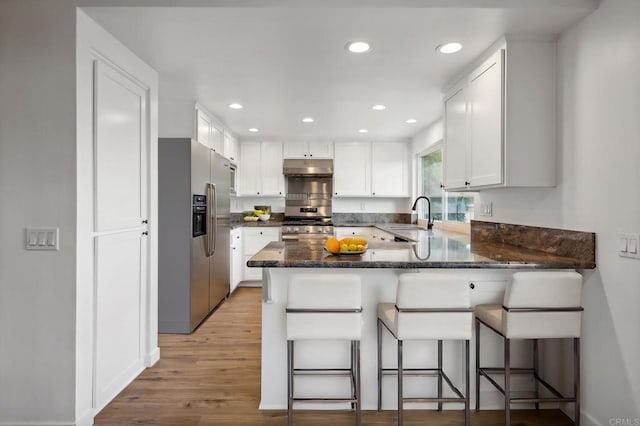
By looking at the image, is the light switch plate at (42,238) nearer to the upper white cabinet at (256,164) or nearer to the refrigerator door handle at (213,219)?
the refrigerator door handle at (213,219)

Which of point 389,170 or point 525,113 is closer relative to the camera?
point 525,113

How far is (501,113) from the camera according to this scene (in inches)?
91.5

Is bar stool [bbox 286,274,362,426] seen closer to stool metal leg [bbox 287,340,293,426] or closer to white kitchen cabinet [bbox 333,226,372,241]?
stool metal leg [bbox 287,340,293,426]

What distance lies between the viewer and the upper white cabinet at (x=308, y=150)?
5.76 meters

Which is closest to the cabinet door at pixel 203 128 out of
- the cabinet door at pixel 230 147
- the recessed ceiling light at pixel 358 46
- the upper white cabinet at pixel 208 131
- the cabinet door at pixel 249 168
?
the upper white cabinet at pixel 208 131

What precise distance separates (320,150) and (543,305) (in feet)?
14.3

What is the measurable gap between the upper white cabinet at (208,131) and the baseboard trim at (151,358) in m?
2.08

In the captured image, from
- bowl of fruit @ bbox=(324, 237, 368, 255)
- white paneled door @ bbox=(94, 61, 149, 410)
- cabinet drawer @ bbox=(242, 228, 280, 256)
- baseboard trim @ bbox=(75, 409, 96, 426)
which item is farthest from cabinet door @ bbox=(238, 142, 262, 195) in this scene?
baseboard trim @ bbox=(75, 409, 96, 426)

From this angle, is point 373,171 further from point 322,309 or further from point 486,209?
point 322,309

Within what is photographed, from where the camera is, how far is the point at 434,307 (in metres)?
1.81

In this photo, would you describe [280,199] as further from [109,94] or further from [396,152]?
[109,94]

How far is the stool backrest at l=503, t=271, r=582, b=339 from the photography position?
5.94 ft

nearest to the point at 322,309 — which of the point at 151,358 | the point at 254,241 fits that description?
the point at 151,358

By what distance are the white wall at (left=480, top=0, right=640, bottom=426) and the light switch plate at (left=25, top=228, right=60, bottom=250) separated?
2828 mm
